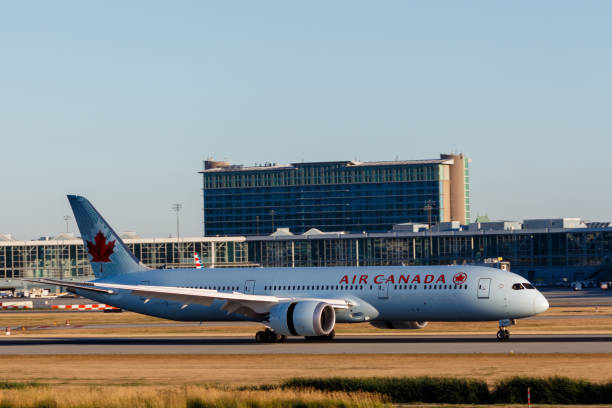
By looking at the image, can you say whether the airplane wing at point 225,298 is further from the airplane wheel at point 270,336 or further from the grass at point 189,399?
the grass at point 189,399

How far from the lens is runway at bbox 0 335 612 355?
46969 millimetres

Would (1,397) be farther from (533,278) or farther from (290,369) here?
(533,278)

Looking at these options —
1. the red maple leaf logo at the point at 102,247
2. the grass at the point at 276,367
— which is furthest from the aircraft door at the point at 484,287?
the red maple leaf logo at the point at 102,247

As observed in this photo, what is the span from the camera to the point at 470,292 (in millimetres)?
54000

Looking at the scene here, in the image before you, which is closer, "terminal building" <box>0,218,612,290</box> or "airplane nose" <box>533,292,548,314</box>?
"airplane nose" <box>533,292,548,314</box>

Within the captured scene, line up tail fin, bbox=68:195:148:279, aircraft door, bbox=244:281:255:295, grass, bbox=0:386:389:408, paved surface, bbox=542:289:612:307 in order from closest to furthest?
grass, bbox=0:386:389:408 < aircraft door, bbox=244:281:255:295 < tail fin, bbox=68:195:148:279 < paved surface, bbox=542:289:612:307

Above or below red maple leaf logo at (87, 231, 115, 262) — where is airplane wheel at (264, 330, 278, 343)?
below

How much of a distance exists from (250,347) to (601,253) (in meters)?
153

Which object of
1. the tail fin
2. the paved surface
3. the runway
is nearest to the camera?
the runway

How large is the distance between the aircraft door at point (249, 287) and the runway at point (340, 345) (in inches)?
111

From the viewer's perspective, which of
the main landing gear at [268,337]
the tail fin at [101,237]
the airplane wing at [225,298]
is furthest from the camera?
the tail fin at [101,237]

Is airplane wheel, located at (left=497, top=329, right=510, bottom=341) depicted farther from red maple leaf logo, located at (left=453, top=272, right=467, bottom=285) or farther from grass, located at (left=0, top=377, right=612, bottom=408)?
grass, located at (left=0, top=377, right=612, bottom=408)

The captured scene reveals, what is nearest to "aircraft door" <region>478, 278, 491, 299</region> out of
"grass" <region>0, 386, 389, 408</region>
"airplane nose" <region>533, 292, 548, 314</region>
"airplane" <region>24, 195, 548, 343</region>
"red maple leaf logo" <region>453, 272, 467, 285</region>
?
"airplane" <region>24, 195, 548, 343</region>

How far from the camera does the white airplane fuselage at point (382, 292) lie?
53844 millimetres
